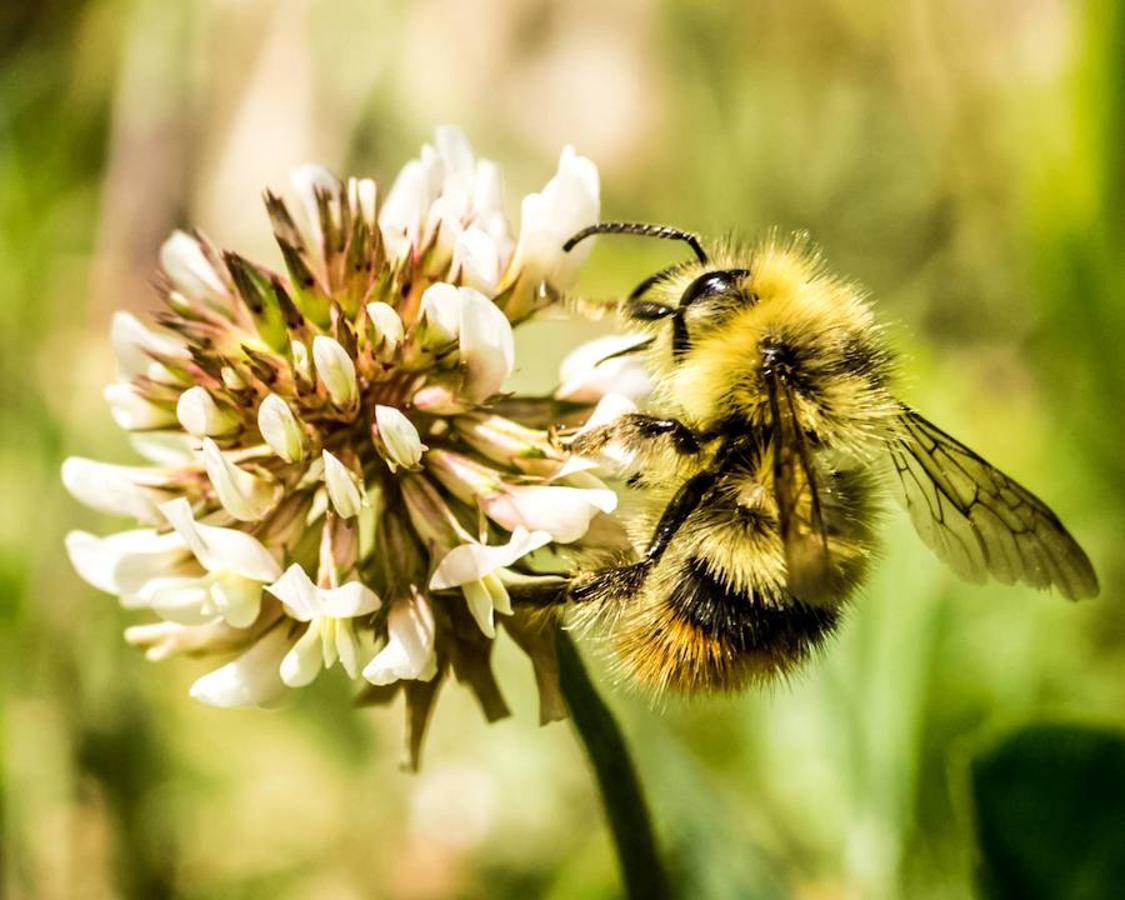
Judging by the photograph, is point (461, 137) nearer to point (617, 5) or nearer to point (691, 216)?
point (691, 216)

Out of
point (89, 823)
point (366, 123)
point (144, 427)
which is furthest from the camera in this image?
point (366, 123)

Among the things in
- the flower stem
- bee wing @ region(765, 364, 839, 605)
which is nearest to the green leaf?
the flower stem

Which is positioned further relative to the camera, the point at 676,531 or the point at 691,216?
the point at 691,216

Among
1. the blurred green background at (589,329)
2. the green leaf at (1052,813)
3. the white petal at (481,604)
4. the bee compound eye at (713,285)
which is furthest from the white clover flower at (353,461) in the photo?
the green leaf at (1052,813)

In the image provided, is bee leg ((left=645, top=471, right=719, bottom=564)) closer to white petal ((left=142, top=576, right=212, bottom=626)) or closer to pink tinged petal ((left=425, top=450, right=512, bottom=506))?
pink tinged petal ((left=425, top=450, right=512, bottom=506))

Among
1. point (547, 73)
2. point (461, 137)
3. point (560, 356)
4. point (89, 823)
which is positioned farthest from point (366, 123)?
point (461, 137)

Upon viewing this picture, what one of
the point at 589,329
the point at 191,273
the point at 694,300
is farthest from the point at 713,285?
the point at 589,329
